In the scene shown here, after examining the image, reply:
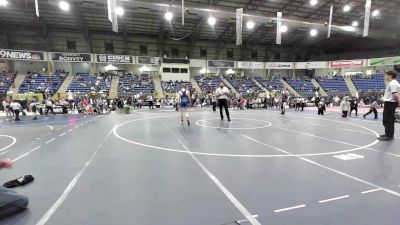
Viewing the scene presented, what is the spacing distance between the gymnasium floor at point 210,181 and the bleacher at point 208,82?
28420mm

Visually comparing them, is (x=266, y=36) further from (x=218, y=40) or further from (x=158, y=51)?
(x=158, y=51)

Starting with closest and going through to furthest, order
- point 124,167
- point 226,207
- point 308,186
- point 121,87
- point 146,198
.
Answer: point 226,207 → point 146,198 → point 308,186 → point 124,167 → point 121,87

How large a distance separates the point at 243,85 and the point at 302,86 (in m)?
9.64

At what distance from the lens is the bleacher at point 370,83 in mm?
36938

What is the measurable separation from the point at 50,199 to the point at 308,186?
159 inches

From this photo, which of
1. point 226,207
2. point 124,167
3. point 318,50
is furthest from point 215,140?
point 318,50

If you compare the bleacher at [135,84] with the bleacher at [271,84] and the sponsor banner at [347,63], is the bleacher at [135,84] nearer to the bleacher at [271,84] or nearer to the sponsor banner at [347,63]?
the bleacher at [271,84]

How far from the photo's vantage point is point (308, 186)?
13.8ft

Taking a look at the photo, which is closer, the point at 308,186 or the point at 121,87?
the point at 308,186

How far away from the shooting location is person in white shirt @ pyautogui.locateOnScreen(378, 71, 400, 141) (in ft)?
24.6

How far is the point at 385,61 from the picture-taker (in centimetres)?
3869

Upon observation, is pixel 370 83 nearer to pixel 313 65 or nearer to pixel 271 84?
pixel 313 65

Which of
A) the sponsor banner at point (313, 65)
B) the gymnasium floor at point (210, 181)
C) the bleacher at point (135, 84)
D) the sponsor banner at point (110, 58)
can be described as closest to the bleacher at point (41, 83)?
the sponsor banner at point (110, 58)

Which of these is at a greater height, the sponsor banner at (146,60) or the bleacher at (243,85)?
the sponsor banner at (146,60)
